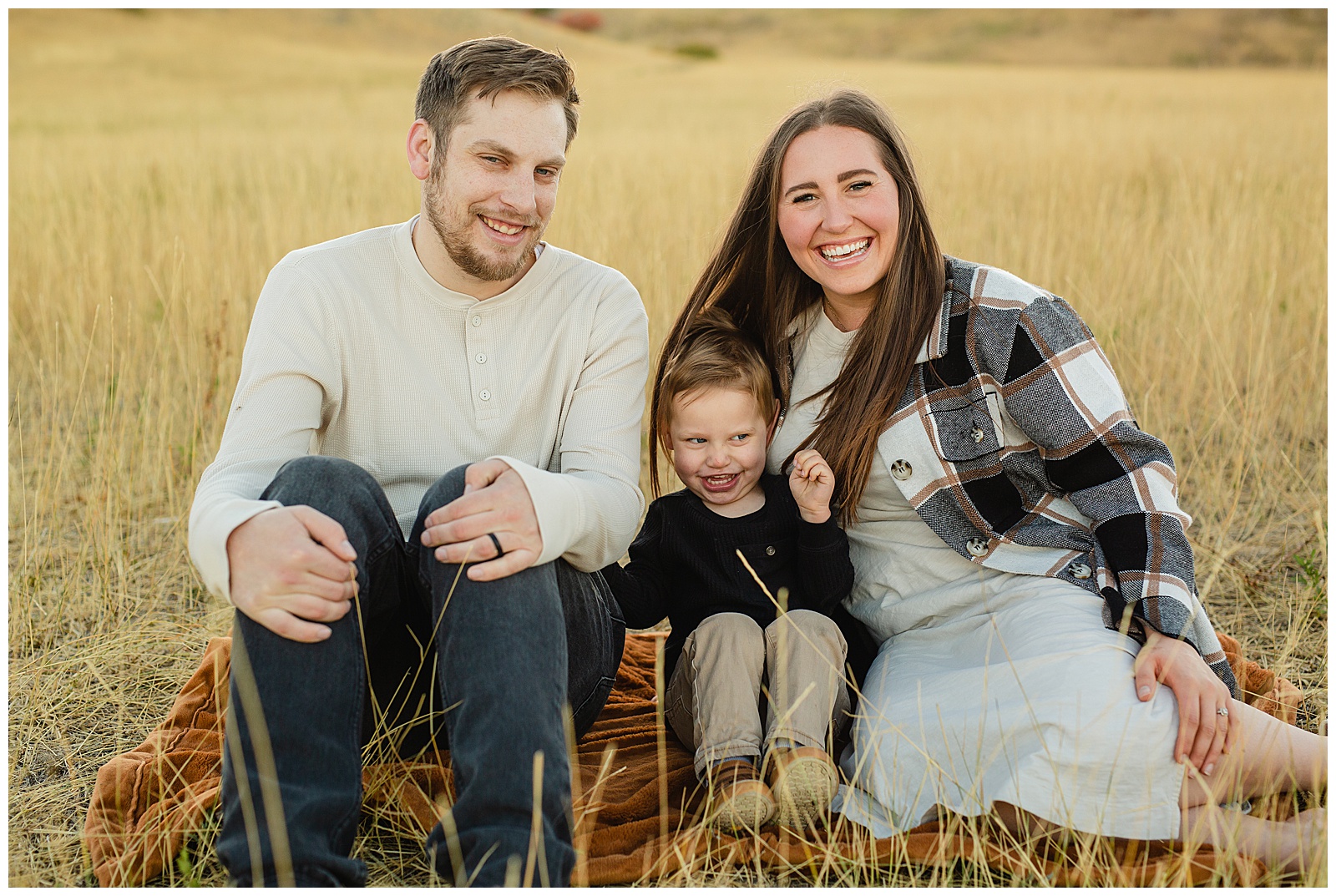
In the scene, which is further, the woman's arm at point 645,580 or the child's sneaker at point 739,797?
the woman's arm at point 645,580

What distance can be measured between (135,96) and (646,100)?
8.17m

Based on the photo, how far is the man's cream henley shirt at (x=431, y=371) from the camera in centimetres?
206

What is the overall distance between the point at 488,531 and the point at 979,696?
98cm

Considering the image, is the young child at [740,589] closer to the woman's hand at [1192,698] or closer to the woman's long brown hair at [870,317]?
the woman's long brown hair at [870,317]

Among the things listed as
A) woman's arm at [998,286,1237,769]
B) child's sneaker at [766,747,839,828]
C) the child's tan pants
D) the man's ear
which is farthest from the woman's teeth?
child's sneaker at [766,747,839,828]

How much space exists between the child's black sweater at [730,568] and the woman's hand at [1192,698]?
60 cm

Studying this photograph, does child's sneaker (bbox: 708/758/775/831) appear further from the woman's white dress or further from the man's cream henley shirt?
the man's cream henley shirt

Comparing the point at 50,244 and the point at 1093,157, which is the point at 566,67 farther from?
the point at 1093,157

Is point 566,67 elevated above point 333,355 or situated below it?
above

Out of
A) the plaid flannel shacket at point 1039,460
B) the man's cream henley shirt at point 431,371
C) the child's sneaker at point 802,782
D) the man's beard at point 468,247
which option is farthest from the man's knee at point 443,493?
the plaid flannel shacket at point 1039,460

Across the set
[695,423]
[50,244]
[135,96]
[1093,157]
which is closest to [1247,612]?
[695,423]

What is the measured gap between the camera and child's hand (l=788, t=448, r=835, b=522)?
6.88 feet

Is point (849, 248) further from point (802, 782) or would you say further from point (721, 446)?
point (802, 782)

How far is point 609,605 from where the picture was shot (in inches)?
85.4
